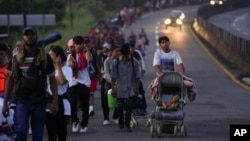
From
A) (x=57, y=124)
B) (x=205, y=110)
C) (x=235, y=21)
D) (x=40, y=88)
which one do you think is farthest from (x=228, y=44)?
(x=235, y=21)

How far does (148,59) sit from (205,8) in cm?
4007

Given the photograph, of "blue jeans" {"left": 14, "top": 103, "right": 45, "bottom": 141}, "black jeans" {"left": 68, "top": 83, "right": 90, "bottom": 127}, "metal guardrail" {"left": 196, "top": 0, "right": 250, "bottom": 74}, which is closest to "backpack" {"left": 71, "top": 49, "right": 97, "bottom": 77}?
"black jeans" {"left": 68, "top": 83, "right": 90, "bottom": 127}

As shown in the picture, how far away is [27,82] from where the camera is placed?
39.6 feet

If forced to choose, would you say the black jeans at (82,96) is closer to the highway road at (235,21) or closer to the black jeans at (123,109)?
the black jeans at (123,109)

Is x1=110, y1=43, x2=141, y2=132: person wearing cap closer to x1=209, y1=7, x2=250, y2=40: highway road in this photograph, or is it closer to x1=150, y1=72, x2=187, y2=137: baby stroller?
x1=150, y1=72, x2=187, y2=137: baby stroller

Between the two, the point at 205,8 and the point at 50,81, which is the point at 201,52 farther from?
the point at 50,81

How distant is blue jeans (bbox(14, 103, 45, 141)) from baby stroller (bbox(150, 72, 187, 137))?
4.73m

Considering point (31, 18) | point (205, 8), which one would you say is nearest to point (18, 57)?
point (31, 18)

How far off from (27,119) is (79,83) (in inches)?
216

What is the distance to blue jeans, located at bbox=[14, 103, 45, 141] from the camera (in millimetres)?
12148

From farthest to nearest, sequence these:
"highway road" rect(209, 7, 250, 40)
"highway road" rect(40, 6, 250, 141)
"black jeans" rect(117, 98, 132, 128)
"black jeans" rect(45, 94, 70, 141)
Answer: "highway road" rect(209, 7, 250, 40) → "black jeans" rect(117, 98, 132, 128) → "highway road" rect(40, 6, 250, 141) → "black jeans" rect(45, 94, 70, 141)

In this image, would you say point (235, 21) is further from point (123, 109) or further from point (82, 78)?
point (82, 78)

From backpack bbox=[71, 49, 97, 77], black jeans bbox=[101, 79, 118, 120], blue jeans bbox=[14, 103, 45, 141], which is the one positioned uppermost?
backpack bbox=[71, 49, 97, 77]

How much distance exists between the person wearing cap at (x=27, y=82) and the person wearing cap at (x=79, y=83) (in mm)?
5193
